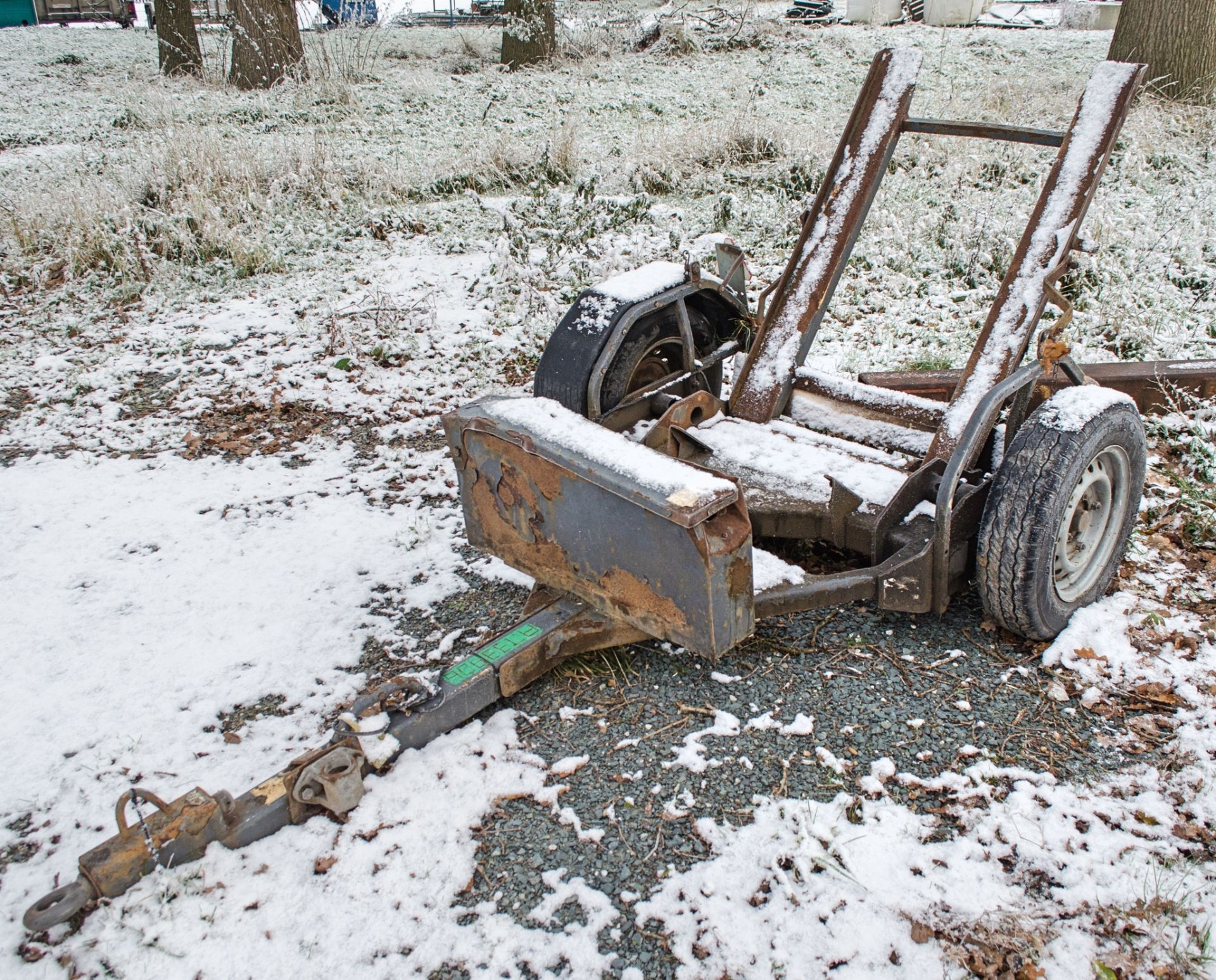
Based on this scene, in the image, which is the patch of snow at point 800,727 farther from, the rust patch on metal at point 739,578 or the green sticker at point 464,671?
the green sticker at point 464,671

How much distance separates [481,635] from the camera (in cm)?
308

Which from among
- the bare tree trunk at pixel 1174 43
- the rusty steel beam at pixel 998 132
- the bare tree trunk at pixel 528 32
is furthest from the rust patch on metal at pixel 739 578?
the bare tree trunk at pixel 528 32

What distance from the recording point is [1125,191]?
281 inches

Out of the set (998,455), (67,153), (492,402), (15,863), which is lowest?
(15,863)

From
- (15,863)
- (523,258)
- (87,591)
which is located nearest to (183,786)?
(15,863)

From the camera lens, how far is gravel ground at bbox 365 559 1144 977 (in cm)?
221

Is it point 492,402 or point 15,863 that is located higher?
point 492,402

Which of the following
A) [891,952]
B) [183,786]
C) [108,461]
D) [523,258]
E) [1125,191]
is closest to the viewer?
[891,952]

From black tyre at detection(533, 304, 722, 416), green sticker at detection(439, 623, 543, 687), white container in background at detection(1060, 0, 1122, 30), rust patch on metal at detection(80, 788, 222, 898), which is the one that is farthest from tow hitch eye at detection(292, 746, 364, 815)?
white container in background at detection(1060, 0, 1122, 30)

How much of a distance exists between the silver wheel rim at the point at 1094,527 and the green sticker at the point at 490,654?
5.31ft

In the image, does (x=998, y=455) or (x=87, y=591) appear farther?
(x=87, y=591)

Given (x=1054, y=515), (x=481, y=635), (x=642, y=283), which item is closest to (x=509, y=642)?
(x=481, y=635)

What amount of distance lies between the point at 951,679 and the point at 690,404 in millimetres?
1277

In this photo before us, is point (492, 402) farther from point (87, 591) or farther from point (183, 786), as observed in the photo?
point (87, 591)
